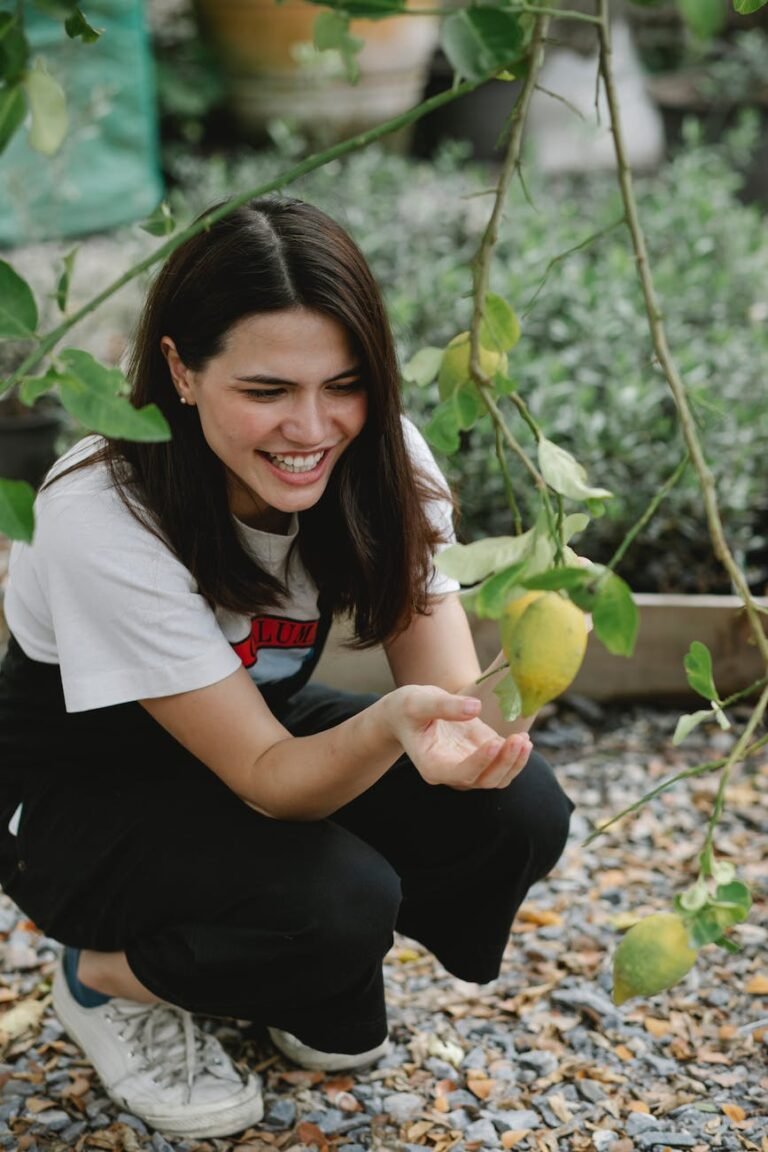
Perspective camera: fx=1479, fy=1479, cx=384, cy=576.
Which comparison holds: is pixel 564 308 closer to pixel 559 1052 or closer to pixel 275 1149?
pixel 559 1052

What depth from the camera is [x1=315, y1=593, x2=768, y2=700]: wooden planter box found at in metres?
2.64

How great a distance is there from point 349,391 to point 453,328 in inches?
73.9

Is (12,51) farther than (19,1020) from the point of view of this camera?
No

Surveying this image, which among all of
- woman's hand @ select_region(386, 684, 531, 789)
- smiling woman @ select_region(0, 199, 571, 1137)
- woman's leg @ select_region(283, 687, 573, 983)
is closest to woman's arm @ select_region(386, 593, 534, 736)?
smiling woman @ select_region(0, 199, 571, 1137)

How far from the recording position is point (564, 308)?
3594 millimetres

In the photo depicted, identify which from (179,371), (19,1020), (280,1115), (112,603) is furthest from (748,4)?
(19,1020)

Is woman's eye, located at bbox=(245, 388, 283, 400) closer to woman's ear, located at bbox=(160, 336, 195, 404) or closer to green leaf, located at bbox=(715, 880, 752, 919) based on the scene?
woman's ear, located at bbox=(160, 336, 195, 404)

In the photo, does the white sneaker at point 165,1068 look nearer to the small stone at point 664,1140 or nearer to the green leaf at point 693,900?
the small stone at point 664,1140

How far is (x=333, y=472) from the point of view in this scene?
1.74m

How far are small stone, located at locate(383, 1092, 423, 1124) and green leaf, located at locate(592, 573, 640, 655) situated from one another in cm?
116

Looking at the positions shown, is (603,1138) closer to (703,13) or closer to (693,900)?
(693,900)

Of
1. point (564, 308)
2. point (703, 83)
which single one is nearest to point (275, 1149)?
point (564, 308)

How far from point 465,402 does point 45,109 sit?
33 cm

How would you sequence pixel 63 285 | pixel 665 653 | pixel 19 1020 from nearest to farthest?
pixel 63 285
pixel 19 1020
pixel 665 653
